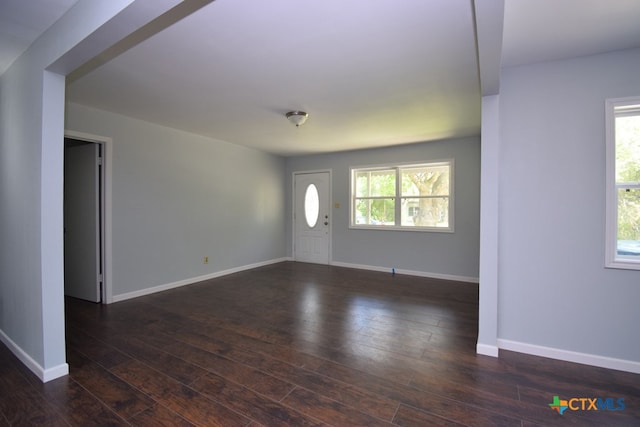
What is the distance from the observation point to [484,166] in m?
2.54

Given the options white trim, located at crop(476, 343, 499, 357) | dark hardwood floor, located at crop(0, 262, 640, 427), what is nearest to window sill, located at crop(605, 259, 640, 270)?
dark hardwood floor, located at crop(0, 262, 640, 427)

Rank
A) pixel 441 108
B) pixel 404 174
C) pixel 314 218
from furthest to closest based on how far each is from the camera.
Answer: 1. pixel 314 218
2. pixel 404 174
3. pixel 441 108

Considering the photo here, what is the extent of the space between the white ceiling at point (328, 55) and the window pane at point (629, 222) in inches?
45.0

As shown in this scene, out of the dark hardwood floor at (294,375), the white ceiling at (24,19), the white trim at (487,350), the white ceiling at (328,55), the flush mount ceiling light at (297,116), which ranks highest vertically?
the white ceiling at (24,19)

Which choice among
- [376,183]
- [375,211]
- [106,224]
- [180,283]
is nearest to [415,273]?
[375,211]

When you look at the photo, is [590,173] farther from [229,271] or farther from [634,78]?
[229,271]

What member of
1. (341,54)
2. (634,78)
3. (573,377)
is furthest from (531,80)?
(573,377)

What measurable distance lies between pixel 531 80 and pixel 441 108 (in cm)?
114

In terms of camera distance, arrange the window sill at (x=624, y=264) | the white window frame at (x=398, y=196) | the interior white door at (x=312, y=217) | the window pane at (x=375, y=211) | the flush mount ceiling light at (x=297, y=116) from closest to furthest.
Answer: the window sill at (x=624, y=264)
the flush mount ceiling light at (x=297, y=116)
the white window frame at (x=398, y=196)
the window pane at (x=375, y=211)
the interior white door at (x=312, y=217)

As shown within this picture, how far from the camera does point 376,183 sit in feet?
20.0

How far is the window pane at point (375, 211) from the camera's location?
5.89 metres

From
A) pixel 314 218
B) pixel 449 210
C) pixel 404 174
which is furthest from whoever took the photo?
pixel 314 218

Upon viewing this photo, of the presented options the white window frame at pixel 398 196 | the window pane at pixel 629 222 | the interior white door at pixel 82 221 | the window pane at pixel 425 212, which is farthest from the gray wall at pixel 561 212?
the interior white door at pixel 82 221

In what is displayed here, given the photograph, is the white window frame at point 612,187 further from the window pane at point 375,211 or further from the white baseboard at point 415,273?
the window pane at point 375,211
